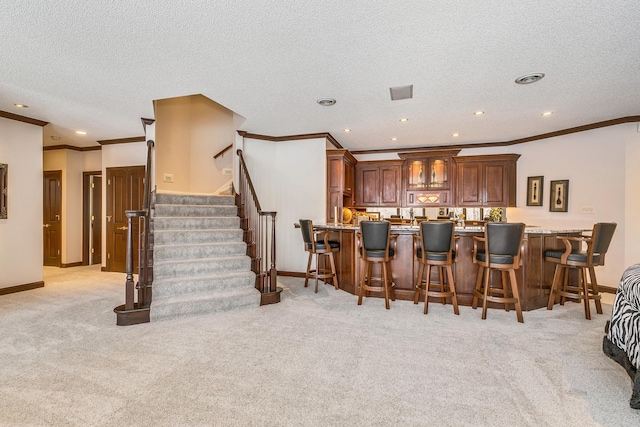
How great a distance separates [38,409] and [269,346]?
1593mm

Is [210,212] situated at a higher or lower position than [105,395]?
higher

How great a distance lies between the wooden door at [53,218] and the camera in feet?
22.7

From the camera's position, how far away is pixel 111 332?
127 inches

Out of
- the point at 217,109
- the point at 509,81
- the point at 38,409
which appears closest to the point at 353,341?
the point at 38,409

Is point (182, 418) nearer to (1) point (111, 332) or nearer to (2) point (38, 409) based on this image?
(2) point (38, 409)

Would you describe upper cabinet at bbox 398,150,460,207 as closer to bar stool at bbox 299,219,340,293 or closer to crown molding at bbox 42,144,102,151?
bar stool at bbox 299,219,340,293

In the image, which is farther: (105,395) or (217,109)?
(217,109)

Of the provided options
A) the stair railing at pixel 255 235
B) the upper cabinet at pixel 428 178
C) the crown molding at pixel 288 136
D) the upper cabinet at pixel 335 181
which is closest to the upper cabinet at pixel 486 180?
the upper cabinet at pixel 428 178

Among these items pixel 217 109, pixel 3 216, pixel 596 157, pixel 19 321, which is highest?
pixel 217 109

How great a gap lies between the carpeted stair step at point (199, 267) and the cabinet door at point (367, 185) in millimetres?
3567

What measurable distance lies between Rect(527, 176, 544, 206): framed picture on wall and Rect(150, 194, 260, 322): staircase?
5535 mm

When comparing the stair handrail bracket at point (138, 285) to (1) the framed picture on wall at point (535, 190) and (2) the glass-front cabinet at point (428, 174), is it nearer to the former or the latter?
(2) the glass-front cabinet at point (428, 174)

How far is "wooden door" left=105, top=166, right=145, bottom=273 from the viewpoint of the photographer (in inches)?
251

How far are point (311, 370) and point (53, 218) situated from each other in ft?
24.4
